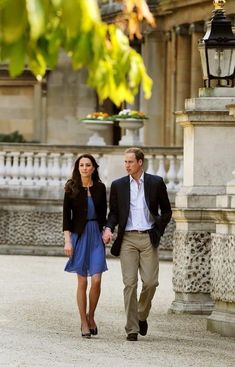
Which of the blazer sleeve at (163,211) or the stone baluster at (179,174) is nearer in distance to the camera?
the blazer sleeve at (163,211)

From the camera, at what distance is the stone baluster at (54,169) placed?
29781mm

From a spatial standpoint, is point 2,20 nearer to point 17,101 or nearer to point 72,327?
point 72,327

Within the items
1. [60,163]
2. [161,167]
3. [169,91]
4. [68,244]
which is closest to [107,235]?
[68,244]

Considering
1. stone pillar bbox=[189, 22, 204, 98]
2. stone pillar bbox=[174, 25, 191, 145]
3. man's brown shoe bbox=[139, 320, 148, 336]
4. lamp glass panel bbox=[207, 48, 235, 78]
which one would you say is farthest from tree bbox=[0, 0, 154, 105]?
stone pillar bbox=[174, 25, 191, 145]

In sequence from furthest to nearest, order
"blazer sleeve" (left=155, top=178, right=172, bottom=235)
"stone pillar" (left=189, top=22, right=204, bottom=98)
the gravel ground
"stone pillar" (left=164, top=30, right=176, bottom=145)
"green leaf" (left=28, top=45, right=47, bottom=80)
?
"stone pillar" (left=164, top=30, right=176, bottom=145) < "stone pillar" (left=189, top=22, right=204, bottom=98) < "blazer sleeve" (left=155, top=178, right=172, bottom=235) < the gravel ground < "green leaf" (left=28, top=45, right=47, bottom=80)

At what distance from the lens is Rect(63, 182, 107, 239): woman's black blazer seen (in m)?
15.3

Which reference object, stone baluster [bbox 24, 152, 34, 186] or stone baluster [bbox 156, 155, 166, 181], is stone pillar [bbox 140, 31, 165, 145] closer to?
stone baluster [bbox 24, 152, 34, 186]

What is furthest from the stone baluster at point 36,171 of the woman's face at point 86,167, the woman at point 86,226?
the woman's face at point 86,167

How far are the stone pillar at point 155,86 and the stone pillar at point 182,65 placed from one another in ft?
3.32

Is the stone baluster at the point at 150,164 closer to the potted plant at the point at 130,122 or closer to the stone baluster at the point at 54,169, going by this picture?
the potted plant at the point at 130,122

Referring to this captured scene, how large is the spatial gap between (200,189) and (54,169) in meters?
11.6

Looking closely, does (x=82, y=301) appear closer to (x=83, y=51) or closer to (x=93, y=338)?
(x=93, y=338)

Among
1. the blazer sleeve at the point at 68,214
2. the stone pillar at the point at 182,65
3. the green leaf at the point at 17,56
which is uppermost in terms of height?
the stone pillar at the point at 182,65

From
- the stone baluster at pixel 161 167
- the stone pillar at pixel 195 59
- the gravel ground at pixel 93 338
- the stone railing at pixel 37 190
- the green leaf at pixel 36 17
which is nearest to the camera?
the green leaf at pixel 36 17
